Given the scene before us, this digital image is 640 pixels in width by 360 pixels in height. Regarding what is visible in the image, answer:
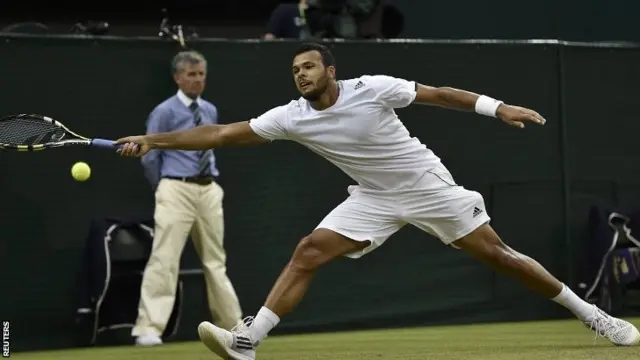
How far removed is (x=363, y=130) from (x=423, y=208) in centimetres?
60

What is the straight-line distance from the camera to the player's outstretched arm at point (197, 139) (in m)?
7.33

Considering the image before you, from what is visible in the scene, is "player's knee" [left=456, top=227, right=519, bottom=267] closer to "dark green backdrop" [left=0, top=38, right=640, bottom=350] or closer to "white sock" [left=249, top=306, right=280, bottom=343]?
"white sock" [left=249, top=306, right=280, bottom=343]

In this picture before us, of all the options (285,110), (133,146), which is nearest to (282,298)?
(285,110)

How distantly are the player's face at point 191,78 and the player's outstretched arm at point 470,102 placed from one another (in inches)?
99.2

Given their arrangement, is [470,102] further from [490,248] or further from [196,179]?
[196,179]

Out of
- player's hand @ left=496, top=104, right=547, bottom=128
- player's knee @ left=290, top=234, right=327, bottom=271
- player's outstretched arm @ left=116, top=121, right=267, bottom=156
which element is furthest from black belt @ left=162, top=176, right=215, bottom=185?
player's hand @ left=496, top=104, right=547, bottom=128

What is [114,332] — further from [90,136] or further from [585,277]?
[585,277]

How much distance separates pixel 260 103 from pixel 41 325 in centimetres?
235

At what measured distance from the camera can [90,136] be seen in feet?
33.2

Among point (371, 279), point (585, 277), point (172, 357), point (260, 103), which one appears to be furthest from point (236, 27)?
point (172, 357)

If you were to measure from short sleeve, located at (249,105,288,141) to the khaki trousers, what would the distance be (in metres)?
2.38

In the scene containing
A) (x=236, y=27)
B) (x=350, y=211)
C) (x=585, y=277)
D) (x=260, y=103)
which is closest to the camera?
(x=350, y=211)

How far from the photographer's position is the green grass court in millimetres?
7934

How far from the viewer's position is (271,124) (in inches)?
302
